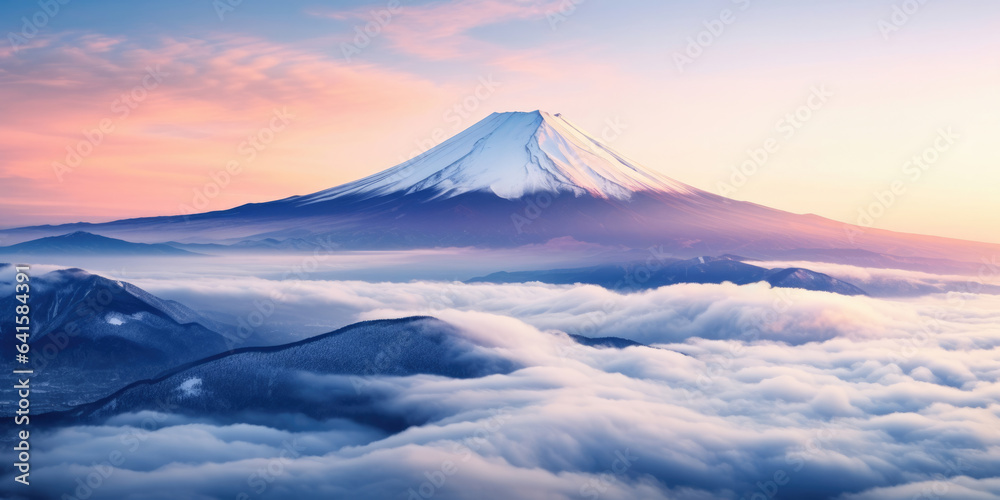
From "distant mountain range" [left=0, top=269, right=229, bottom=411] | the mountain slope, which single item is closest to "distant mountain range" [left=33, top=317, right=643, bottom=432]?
the mountain slope

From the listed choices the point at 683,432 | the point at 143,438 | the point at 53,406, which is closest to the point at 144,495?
the point at 143,438

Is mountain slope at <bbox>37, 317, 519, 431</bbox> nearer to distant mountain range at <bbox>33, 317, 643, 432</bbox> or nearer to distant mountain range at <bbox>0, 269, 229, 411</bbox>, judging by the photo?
distant mountain range at <bbox>33, 317, 643, 432</bbox>

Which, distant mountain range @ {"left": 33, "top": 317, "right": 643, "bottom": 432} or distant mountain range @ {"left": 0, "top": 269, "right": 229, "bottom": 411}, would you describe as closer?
distant mountain range @ {"left": 33, "top": 317, "right": 643, "bottom": 432}

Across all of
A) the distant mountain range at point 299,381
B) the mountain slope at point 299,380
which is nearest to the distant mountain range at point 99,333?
the distant mountain range at point 299,381

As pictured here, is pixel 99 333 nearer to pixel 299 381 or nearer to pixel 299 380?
pixel 299 380

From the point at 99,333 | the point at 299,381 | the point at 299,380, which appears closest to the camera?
the point at 299,381

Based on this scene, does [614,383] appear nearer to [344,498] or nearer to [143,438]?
[344,498]

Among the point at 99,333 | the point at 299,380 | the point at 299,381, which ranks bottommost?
the point at 299,381

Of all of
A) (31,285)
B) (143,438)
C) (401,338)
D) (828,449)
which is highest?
(31,285)

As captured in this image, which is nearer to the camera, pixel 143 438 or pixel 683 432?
pixel 143 438

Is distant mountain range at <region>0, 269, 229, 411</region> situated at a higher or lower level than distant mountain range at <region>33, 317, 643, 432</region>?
higher

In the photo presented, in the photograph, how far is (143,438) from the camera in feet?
259

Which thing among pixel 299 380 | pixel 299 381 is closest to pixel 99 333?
pixel 299 380

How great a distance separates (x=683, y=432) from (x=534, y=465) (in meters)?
21.0
